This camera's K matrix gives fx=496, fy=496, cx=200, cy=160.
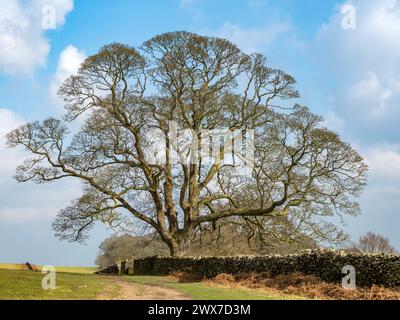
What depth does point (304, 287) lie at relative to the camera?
63.1ft

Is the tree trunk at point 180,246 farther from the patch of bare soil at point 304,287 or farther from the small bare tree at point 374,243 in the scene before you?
the small bare tree at point 374,243

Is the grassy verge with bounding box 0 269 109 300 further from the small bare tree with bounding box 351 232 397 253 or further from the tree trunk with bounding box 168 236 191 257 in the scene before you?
the small bare tree with bounding box 351 232 397 253

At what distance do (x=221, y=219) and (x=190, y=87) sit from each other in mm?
10388

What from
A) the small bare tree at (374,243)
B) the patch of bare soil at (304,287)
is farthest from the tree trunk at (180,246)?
the small bare tree at (374,243)

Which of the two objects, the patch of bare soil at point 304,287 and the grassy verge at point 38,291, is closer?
the grassy verge at point 38,291

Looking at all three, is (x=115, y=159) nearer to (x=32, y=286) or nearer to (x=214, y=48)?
(x=214, y=48)

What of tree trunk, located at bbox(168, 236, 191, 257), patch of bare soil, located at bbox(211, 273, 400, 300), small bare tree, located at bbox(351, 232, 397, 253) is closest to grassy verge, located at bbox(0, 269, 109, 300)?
patch of bare soil, located at bbox(211, 273, 400, 300)

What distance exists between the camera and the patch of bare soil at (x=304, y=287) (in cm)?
1677

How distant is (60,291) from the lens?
16.5 metres

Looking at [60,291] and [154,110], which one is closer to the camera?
[60,291]

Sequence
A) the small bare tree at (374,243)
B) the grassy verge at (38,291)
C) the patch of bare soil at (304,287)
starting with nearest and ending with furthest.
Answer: the grassy verge at (38,291) < the patch of bare soil at (304,287) < the small bare tree at (374,243)

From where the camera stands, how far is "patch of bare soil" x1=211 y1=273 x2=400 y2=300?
55.0ft
